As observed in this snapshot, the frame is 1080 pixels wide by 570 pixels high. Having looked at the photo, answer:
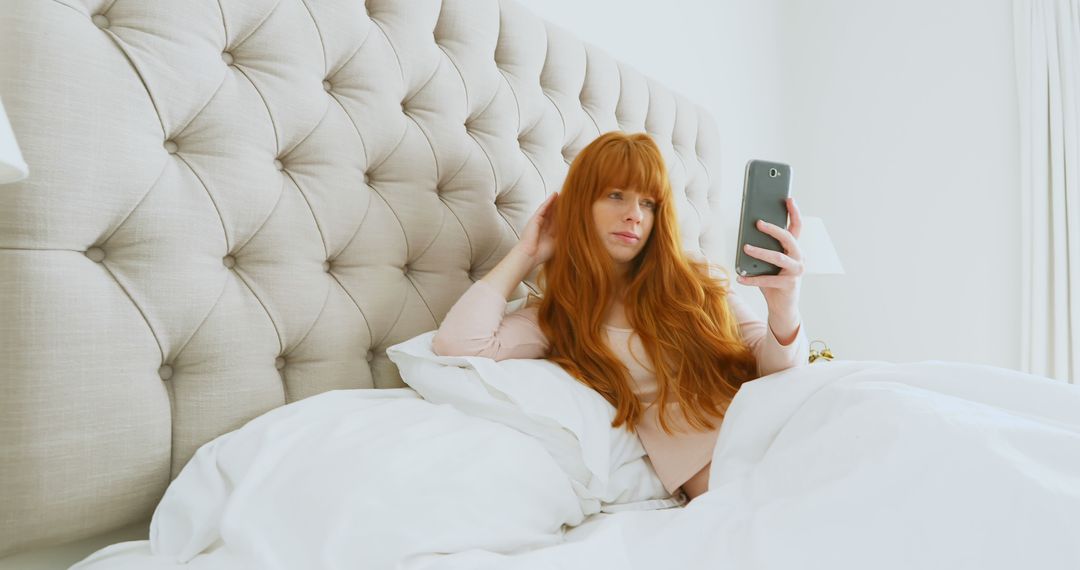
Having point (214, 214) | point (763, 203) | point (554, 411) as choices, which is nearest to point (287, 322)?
point (214, 214)

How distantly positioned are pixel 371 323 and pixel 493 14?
700 mm

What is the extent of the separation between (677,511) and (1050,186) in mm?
2436

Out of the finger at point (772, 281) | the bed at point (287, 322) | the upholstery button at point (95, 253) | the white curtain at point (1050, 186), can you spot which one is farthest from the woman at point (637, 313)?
the white curtain at point (1050, 186)

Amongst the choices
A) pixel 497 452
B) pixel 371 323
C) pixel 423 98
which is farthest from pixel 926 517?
pixel 423 98

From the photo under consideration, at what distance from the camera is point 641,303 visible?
1.11 meters

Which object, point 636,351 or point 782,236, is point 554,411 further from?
point 782,236

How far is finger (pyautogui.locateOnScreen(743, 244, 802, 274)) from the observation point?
92 cm

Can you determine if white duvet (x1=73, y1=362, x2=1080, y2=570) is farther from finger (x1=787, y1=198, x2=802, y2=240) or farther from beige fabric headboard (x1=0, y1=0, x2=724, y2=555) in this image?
finger (x1=787, y1=198, x2=802, y2=240)

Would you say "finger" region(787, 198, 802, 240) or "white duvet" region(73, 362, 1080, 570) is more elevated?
"finger" region(787, 198, 802, 240)

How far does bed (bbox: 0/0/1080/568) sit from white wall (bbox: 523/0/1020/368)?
1.33 metres

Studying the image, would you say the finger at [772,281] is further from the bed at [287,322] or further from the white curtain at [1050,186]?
the white curtain at [1050,186]

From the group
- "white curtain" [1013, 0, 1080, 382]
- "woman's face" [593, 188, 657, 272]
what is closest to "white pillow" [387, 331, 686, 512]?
"woman's face" [593, 188, 657, 272]

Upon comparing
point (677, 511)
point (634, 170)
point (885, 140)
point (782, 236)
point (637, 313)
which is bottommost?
point (677, 511)

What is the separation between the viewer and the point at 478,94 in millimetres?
1220
